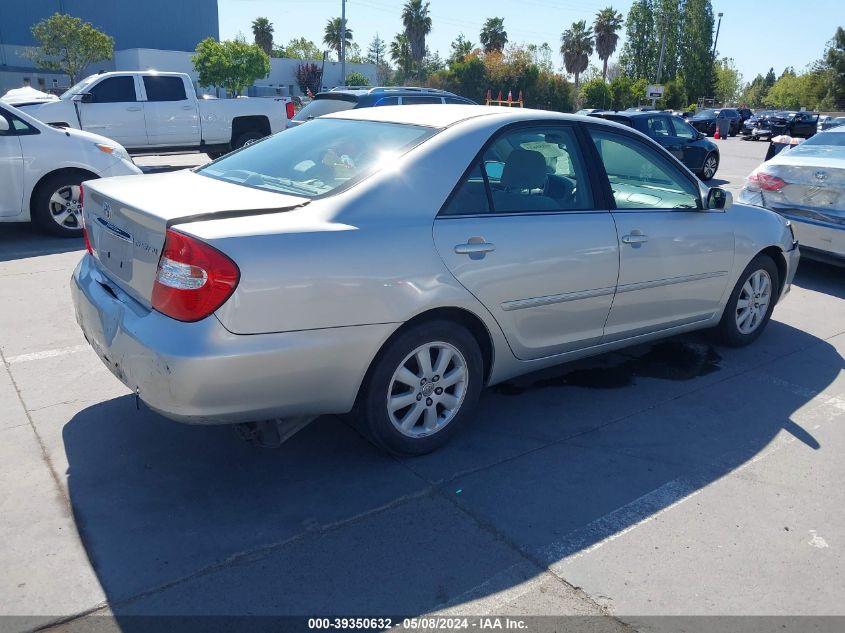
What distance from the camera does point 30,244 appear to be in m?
7.96

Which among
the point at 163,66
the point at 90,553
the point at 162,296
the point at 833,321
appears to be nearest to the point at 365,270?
the point at 162,296

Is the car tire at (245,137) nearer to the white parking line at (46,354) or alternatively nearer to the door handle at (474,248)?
the white parking line at (46,354)

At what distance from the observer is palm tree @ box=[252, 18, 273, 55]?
3310 inches

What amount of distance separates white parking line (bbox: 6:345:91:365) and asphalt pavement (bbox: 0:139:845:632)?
19mm

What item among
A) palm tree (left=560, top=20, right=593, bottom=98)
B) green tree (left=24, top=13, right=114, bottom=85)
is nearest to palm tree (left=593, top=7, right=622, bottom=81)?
palm tree (left=560, top=20, right=593, bottom=98)

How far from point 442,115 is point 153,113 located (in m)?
11.1

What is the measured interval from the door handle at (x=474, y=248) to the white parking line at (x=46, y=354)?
289 centimetres

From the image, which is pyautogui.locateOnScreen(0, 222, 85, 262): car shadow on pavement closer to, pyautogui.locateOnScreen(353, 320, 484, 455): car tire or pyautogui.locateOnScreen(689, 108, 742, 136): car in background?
pyautogui.locateOnScreen(353, 320, 484, 455): car tire

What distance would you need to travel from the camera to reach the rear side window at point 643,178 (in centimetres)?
437

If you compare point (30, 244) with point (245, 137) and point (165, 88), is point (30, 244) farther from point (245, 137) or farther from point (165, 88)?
point (245, 137)

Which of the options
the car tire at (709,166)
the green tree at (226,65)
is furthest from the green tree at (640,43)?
the car tire at (709,166)

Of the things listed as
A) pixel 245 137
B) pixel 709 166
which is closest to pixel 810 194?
pixel 709 166

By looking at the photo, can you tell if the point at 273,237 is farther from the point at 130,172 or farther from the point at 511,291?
the point at 130,172

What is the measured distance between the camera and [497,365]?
3814mm
